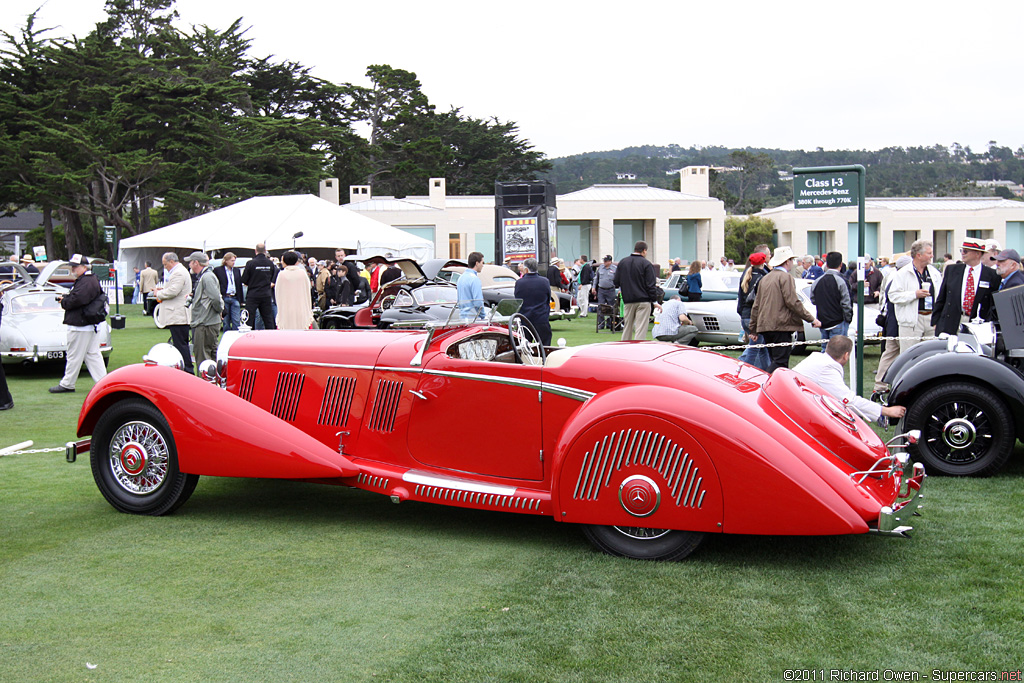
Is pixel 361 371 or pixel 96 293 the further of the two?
pixel 96 293

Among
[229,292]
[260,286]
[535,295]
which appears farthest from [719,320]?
[229,292]

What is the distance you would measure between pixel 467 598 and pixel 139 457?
2618 millimetres

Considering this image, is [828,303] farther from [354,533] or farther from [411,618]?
[411,618]

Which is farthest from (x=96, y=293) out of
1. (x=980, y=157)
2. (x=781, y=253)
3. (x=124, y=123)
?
(x=980, y=157)

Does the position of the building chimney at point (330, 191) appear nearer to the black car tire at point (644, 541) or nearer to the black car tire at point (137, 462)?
the black car tire at point (137, 462)

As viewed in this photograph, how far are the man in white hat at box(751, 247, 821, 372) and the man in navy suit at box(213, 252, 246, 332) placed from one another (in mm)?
Result: 8814

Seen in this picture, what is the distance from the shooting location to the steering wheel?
18.1 ft

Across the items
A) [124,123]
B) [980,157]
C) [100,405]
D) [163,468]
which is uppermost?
[980,157]

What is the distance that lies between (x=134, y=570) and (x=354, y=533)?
1.24m

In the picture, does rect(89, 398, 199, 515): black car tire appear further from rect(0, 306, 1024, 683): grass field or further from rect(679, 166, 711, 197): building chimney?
rect(679, 166, 711, 197): building chimney

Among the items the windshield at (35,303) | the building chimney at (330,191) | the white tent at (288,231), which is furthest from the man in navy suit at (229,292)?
the building chimney at (330,191)

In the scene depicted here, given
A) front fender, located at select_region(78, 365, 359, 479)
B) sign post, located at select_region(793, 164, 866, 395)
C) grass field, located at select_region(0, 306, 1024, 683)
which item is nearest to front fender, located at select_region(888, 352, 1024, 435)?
grass field, located at select_region(0, 306, 1024, 683)

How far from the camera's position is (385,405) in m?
5.32

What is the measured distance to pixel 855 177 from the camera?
8.69 m
